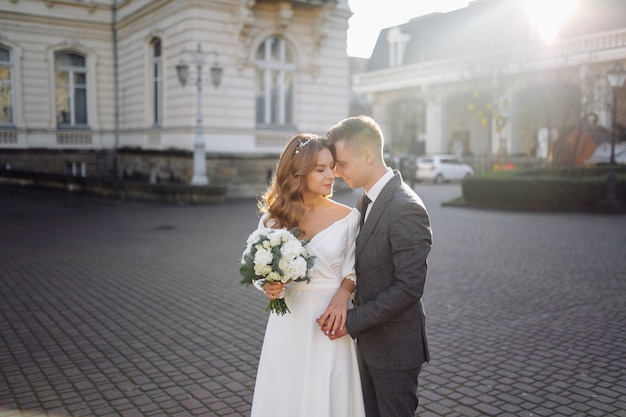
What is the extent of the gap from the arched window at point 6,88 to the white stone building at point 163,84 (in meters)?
0.05

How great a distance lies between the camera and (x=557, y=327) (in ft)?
21.8

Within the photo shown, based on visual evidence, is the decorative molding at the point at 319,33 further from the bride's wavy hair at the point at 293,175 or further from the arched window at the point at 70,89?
the bride's wavy hair at the point at 293,175

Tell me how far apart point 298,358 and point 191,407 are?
1832mm

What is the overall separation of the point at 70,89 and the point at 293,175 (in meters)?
28.1

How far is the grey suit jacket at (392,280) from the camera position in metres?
2.90

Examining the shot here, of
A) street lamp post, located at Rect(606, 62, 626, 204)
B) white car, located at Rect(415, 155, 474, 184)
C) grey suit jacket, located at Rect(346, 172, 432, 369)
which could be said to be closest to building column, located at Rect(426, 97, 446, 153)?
white car, located at Rect(415, 155, 474, 184)

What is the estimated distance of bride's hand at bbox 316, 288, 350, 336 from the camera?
119 inches

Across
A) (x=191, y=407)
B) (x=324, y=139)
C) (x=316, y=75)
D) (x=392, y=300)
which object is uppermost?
(x=316, y=75)

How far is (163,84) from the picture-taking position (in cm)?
2364

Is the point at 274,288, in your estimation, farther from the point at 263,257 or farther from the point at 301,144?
the point at 301,144

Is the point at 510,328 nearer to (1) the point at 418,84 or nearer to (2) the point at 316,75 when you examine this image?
(2) the point at 316,75

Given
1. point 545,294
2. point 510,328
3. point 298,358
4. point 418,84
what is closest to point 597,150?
point 418,84

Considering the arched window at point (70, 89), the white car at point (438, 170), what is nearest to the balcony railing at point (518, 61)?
the white car at point (438, 170)

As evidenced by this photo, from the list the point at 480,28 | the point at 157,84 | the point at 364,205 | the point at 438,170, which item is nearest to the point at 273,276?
the point at 364,205
